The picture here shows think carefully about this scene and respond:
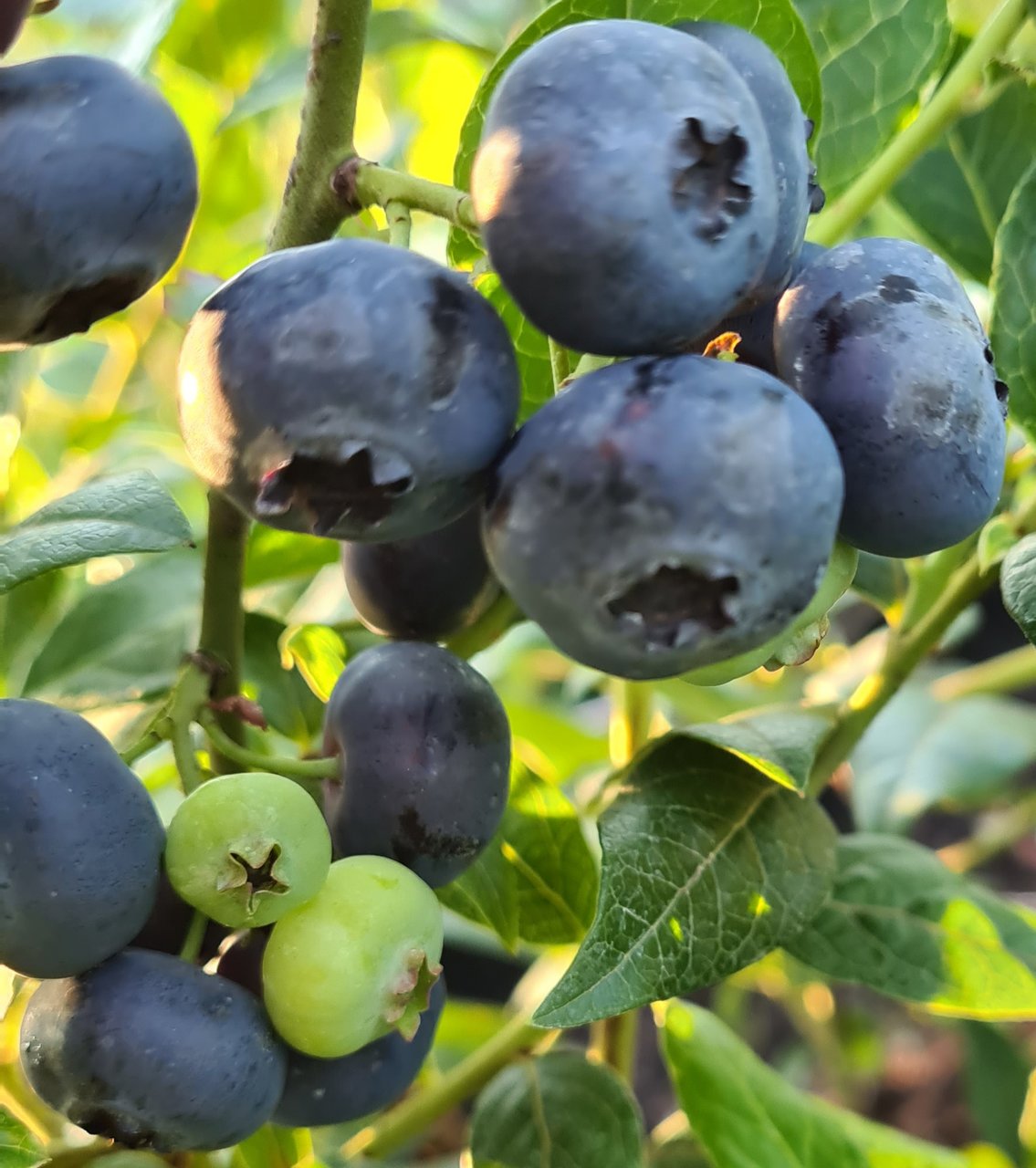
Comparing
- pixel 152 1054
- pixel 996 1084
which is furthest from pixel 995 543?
pixel 996 1084

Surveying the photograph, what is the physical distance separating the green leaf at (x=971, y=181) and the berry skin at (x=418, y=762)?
0.62m

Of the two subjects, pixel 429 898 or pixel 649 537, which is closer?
pixel 649 537

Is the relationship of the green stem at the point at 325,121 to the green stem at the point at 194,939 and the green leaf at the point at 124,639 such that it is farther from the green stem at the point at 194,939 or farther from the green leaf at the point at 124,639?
the green leaf at the point at 124,639

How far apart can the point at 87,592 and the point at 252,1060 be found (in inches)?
22.1

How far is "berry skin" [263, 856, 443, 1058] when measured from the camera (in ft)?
1.91

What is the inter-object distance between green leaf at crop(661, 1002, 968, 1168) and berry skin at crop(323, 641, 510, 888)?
Result: 0.40 m

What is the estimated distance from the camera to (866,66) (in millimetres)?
837

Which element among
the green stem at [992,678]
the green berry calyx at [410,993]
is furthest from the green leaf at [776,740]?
the green stem at [992,678]

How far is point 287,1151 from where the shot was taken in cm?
85

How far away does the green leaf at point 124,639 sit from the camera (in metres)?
0.96

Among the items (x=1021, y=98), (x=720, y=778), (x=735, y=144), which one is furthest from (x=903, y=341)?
(x=1021, y=98)

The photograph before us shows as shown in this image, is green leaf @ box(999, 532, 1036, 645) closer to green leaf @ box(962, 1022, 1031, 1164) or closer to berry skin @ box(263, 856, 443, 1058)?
berry skin @ box(263, 856, 443, 1058)

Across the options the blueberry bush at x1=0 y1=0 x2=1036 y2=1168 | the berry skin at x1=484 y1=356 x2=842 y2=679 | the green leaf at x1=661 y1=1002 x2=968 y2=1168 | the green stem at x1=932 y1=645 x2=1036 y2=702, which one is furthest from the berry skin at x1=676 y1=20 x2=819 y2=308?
the green stem at x1=932 y1=645 x2=1036 y2=702

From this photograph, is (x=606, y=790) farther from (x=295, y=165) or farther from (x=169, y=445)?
(x=169, y=445)
